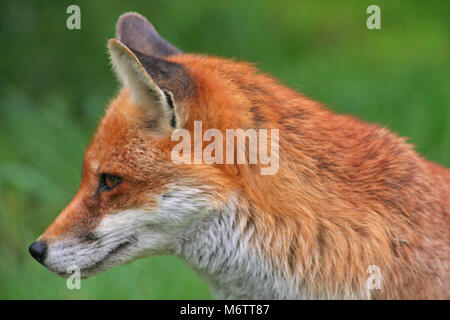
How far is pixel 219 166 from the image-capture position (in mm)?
3416

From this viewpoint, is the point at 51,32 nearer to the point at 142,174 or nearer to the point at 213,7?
the point at 213,7

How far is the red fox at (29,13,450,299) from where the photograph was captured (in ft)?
11.2

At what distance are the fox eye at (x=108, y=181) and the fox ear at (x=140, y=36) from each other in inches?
40.7

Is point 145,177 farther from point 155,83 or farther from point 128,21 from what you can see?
point 128,21

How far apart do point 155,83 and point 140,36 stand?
1077 millimetres

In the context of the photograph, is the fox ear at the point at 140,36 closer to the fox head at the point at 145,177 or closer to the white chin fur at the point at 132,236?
the fox head at the point at 145,177

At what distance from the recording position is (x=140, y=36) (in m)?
4.21

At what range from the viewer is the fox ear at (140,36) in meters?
4.15

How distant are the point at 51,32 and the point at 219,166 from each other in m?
5.98

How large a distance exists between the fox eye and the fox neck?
0.50 m

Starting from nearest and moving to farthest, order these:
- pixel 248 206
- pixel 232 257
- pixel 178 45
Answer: pixel 248 206 → pixel 232 257 → pixel 178 45

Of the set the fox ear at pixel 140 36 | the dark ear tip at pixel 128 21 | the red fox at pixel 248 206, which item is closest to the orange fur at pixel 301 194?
the red fox at pixel 248 206

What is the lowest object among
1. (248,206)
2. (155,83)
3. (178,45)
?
(248,206)

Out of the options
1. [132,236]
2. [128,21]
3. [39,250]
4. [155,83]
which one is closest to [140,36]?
[128,21]
